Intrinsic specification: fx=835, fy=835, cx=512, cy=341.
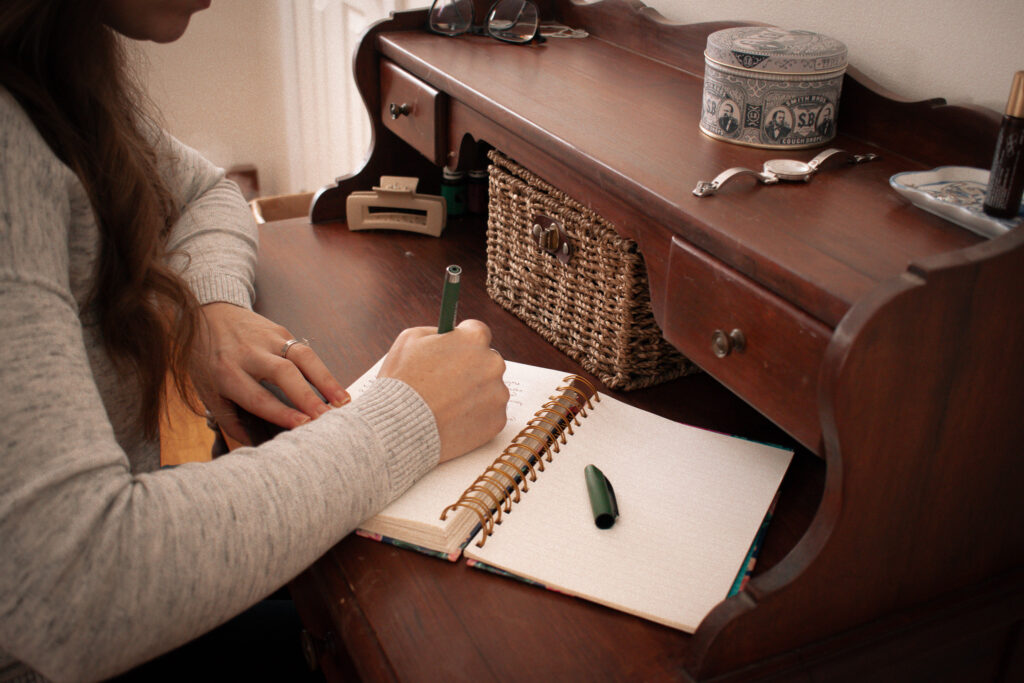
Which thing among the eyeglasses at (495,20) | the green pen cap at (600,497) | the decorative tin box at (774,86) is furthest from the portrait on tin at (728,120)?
the eyeglasses at (495,20)

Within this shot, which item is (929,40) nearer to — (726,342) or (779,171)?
(779,171)

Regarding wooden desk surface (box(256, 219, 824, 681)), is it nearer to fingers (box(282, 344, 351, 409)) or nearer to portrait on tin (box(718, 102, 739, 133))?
fingers (box(282, 344, 351, 409))

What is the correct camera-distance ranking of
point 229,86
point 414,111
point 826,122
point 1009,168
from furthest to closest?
point 229,86
point 414,111
point 826,122
point 1009,168

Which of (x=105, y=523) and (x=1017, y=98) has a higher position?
(x=1017, y=98)

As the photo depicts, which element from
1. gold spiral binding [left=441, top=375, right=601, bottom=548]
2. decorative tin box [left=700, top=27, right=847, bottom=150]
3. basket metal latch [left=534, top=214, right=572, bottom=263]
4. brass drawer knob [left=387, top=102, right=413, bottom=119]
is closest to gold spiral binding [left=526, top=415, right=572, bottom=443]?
gold spiral binding [left=441, top=375, right=601, bottom=548]

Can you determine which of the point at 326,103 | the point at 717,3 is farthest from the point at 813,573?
the point at 326,103

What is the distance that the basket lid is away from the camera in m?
0.82

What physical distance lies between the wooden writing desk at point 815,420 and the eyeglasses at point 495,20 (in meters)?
0.37

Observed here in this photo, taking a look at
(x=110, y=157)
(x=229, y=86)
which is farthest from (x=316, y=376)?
(x=229, y=86)

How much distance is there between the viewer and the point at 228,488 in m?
0.63

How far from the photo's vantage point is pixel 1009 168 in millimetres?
658

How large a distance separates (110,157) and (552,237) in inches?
18.5

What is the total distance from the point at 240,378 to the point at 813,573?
22.5 inches

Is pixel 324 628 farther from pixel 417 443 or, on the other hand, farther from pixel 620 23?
pixel 620 23
